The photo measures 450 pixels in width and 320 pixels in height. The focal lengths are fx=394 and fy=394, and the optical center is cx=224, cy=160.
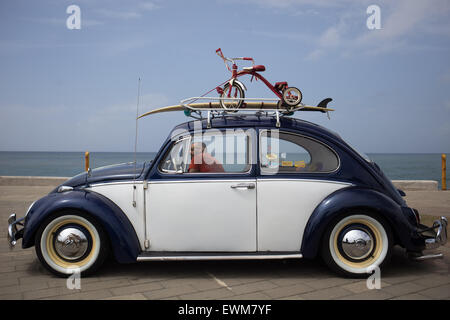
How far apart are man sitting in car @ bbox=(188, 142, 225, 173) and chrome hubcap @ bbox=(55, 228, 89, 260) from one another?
4.32 feet

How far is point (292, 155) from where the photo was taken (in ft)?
14.9

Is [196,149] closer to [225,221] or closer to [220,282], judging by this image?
[225,221]

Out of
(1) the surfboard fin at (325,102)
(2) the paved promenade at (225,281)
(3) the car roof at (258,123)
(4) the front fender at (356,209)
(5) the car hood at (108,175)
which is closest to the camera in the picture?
(2) the paved promenade at (225,281)

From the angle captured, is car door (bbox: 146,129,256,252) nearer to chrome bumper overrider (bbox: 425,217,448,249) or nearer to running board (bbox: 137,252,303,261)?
running board (bbox: 137,252,303,261)

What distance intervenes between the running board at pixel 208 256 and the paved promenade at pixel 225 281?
0.24 meters

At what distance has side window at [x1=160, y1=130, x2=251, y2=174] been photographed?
13.9 feet

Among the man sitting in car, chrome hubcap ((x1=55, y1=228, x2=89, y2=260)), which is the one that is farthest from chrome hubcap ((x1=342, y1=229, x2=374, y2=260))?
chrome hubcap ((x1=55, y1=228, x2=89, y2=260))

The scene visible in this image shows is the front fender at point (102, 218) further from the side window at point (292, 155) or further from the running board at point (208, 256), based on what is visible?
the side window at point (292, 155)

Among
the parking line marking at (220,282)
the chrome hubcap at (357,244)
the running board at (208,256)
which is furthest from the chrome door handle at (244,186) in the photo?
the chrome hubcap at (357,244)

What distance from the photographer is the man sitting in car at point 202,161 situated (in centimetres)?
425

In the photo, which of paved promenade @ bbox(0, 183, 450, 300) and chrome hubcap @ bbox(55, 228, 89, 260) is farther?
chrome hubcap @ bbox(55, 228, 89, 260)

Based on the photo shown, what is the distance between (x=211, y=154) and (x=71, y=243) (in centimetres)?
173

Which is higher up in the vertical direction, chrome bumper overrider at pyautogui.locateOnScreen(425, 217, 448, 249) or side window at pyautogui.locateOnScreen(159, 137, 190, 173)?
side window at pyautogui.locateOnScreen(159, 137, 190, 173)
